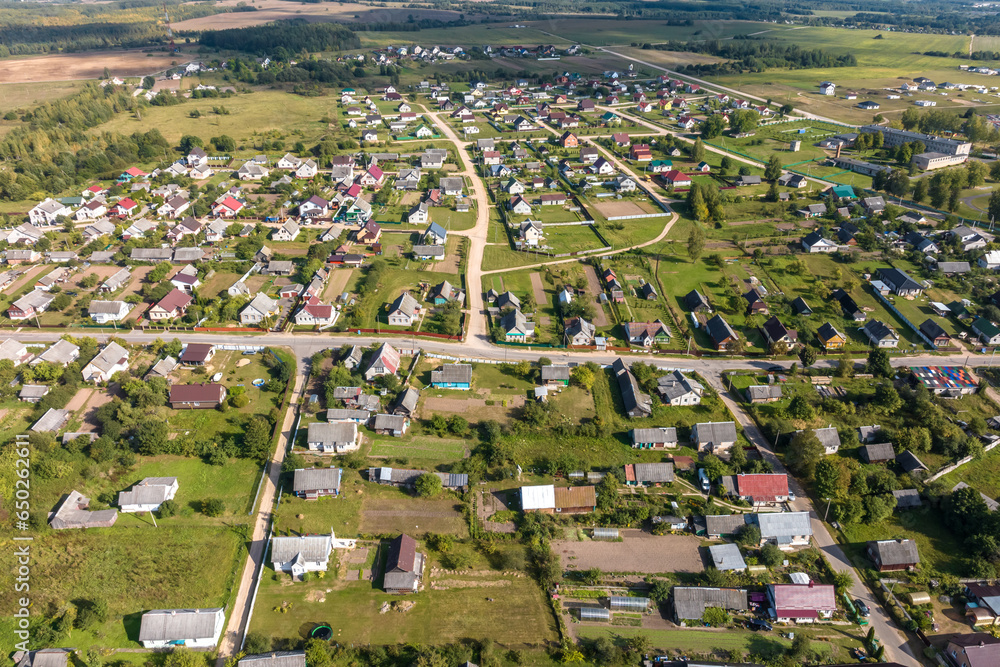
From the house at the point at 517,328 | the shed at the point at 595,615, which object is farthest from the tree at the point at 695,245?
the shed at the point at 595,615

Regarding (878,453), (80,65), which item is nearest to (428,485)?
(878,453)

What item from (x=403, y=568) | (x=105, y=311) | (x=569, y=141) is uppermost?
(x=569, y=141)

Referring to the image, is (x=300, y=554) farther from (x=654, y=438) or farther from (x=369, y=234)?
(x=369, y=234)

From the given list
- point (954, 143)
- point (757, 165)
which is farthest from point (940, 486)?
point (954, 143)

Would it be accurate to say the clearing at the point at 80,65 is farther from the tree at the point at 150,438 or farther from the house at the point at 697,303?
the house at the point at 697,303

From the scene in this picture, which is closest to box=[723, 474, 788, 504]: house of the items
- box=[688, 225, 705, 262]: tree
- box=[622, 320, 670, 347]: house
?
box=[622, 320, 670, 347]: house

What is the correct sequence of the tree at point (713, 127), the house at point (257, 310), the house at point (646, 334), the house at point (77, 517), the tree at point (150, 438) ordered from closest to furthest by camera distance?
the house at point (77, 517), the tree at point (150, 438), the house at point (646, 334), the house at point (257, 310), the tree at point (713, 127)
